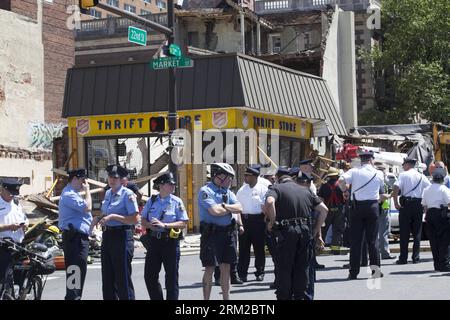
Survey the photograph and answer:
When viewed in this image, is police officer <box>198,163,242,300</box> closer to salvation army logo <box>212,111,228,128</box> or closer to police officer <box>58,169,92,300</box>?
police officer <box>58,169,92,300</box>

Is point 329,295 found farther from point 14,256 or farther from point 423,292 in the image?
point 14,256

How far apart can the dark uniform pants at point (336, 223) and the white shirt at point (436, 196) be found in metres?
2.97

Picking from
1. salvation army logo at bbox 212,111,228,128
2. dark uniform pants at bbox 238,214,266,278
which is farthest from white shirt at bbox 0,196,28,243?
salvation army logo at bbox 212,111,228,128

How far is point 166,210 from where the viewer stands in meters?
10.4

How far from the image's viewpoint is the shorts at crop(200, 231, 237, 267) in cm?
1073

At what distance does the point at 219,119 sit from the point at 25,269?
50.4 ft

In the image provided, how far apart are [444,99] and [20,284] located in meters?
39.2

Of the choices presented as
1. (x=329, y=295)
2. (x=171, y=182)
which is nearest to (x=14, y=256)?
(x=171, y=182)

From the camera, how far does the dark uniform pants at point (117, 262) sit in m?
10.1

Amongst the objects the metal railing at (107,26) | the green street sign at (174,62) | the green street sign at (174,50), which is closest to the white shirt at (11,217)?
the green street sign at (174,62)

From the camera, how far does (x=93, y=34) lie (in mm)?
54875

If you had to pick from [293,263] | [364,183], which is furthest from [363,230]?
[293,263]

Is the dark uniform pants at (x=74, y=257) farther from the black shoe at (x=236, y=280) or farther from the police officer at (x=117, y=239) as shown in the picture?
the black shoe at (x=236, y=280)
